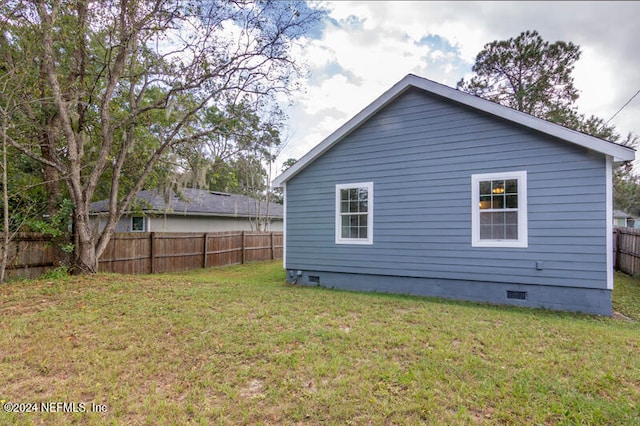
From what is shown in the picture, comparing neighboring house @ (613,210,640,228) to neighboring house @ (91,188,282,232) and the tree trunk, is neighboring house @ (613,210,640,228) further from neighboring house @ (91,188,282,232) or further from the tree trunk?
the tree trunk

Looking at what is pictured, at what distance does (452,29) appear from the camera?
29.6 ft

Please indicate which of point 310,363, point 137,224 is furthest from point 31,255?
point 310,363

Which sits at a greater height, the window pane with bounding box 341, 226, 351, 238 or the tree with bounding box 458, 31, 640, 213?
the tree with bounding box 458, 31, 640, 213

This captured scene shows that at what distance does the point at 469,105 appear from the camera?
22.3 feet

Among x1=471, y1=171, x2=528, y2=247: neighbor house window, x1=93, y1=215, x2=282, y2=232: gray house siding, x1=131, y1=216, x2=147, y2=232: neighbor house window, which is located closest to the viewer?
x1=471, y1=171, x2=528, y2=247: neighbor house window

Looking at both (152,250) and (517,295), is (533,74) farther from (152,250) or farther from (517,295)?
(152,250)

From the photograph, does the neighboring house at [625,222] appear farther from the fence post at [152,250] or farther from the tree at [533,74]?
the fence post at [152,250]

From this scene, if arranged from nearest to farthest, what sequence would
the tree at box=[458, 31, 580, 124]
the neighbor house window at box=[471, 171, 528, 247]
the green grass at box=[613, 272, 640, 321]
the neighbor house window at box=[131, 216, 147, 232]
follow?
1. the green grass at box=[613, 272, 640, 321]
2. the neighbor house window at box=[471, 171, 528, 247]
3. the neighbor house window at box=[131, 216, 147, 232]
4. the tree at box=[458, 31, 580, 124]

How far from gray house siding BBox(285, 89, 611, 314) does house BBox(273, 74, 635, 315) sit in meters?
0.02

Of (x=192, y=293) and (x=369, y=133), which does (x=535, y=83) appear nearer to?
(x=369, y=133)

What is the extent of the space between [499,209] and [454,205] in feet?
2.80

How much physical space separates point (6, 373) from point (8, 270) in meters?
6.30

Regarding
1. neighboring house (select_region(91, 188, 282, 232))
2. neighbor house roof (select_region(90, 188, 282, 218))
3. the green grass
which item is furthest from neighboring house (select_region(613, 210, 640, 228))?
neighboring house (select_region(91, 188, 282, 232))

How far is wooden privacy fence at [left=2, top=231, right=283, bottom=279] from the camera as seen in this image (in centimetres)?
802
